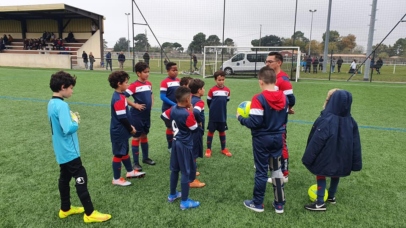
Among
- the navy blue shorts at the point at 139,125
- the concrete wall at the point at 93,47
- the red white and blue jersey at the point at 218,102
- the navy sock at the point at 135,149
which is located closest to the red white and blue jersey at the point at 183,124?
the navy blue shorts at the point at 139,125

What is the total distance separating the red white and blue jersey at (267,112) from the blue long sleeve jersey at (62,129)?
1.81 metres

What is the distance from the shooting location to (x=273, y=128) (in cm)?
305

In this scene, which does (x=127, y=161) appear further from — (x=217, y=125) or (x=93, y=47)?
(x=93, y=47)

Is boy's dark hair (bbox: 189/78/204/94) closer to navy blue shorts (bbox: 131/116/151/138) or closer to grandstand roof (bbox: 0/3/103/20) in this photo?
navy blue shorts (bbox: 131/116/151/138)

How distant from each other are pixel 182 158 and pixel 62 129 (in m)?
1.30

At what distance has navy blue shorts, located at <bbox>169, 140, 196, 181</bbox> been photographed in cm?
323

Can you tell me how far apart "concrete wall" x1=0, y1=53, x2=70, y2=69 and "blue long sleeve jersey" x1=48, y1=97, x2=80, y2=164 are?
985 inches

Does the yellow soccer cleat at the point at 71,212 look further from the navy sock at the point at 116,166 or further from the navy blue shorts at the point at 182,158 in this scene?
the navy blue shorts at the point at 182,158

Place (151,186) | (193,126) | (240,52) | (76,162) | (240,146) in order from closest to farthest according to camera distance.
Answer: (76,162) < (193,126) < (151,186) < (240,146) < (240,52)

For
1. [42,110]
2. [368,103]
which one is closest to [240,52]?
[368,103]

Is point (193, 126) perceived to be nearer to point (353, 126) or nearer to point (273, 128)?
point (273, 128)

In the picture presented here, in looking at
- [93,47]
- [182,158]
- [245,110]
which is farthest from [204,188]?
[93,47]

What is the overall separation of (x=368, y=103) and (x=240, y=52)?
11748mm

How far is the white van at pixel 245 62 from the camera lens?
19930mm
